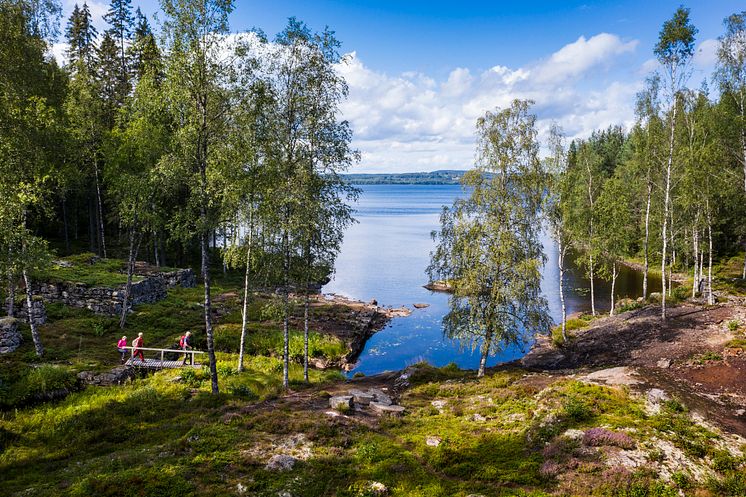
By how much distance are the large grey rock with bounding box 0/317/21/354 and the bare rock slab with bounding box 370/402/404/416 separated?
2202 centimetres

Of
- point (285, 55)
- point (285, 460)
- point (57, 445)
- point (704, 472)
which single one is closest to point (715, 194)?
point (704, 472)

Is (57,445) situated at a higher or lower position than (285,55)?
lower

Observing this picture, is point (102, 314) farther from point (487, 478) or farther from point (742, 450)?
point (742, 450)

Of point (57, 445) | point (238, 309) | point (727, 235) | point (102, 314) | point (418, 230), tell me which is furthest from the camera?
point (418, 230)

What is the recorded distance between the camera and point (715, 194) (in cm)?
4281

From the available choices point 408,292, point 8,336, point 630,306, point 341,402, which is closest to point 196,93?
point 341,402

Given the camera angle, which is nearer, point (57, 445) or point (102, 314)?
point (57, 445)

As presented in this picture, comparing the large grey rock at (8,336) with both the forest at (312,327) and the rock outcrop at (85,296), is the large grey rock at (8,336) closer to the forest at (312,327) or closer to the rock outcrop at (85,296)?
the forest at (312,327)

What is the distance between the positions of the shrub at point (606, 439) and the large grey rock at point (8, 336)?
30.7 metres

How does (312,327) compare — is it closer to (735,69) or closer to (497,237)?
(497,237)

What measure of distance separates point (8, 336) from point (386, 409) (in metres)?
23.3

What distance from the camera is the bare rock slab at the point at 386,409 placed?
19891 millimetres

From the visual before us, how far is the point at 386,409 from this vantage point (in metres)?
20.3

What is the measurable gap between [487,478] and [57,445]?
16.8 m
